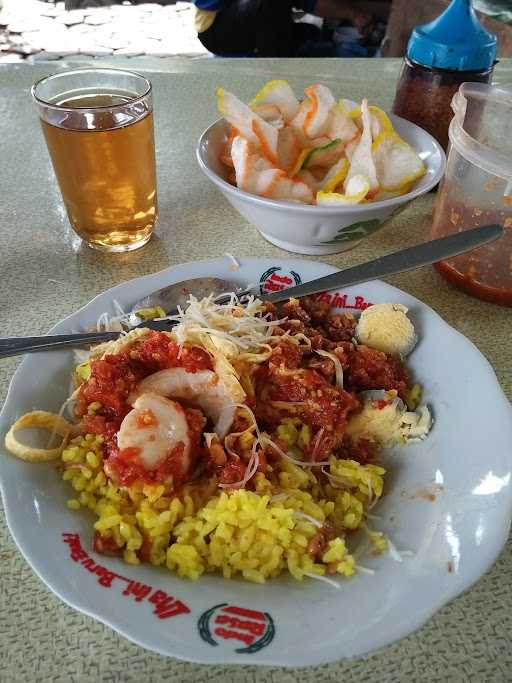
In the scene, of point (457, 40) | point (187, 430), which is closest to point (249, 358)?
point (187, 430)

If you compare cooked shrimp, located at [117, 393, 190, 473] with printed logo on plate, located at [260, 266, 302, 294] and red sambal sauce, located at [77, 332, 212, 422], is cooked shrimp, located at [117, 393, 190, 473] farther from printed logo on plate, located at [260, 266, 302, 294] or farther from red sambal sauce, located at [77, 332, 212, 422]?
printed logo on plate, located at [260, 266, 302, 294]

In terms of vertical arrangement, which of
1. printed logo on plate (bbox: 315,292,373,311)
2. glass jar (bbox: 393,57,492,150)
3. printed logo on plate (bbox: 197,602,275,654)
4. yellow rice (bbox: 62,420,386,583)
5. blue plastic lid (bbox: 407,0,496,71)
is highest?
blue plastic lid (bbox: 407,0,496,71)

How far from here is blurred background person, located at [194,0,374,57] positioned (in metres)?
3.16

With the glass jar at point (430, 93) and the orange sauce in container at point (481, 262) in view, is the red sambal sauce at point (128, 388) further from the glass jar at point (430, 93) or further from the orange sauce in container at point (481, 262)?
the glass jar at point (430, 93)

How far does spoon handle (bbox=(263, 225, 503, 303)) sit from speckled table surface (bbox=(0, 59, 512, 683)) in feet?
0.60

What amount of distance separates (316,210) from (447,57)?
1.57 ft

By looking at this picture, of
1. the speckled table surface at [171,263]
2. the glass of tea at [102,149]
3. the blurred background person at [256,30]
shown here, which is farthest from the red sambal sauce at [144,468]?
the blurred background person at [256,30]

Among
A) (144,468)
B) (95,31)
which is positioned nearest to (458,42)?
(144,468)

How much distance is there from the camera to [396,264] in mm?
986

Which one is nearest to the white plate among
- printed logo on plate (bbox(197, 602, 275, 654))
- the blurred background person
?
printed logo on plate (bbox(197, 602, 275, 654))

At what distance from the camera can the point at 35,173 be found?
58.7 inches

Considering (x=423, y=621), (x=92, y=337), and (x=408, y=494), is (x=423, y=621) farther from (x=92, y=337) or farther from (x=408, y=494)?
(x=92, y=337)

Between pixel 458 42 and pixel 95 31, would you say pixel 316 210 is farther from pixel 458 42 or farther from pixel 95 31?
pixel 95 31

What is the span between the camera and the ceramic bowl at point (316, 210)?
3.50ft
